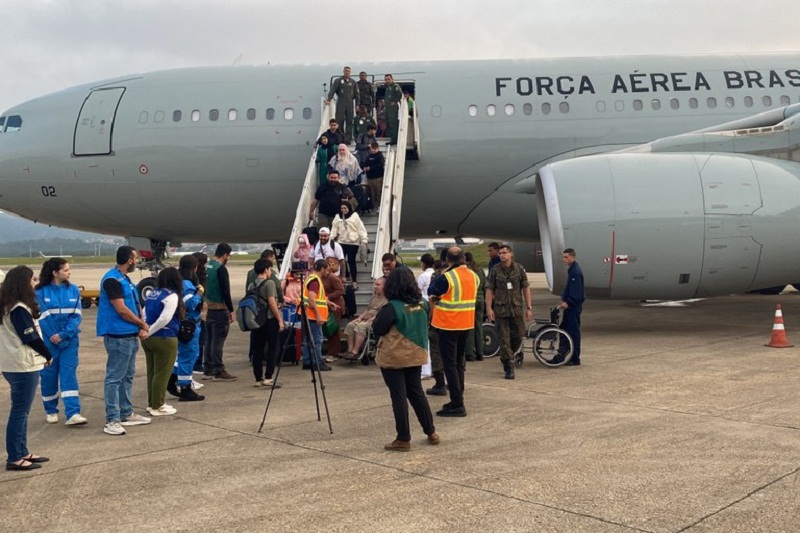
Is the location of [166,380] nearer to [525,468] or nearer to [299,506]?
[299,506]

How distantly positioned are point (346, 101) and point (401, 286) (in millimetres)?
9118

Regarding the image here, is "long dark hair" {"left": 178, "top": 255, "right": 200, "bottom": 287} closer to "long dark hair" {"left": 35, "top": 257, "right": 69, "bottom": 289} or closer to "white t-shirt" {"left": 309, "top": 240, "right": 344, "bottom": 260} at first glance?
"long dark hair" {"left": 35, "top": 257, "right": 69, "bottom": 289}

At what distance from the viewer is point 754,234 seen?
11.9m

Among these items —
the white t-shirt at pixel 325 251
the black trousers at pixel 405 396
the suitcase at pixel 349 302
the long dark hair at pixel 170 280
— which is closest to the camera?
the black trousers at pixel 405 396

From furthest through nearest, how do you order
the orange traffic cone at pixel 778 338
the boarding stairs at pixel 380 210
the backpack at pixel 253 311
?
1. the boarding stairs at pixel 380 210
2. the orange traffic cone at pixel 778 338
3. the backpack at pixel 253 311

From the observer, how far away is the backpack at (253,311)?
28.6 ft

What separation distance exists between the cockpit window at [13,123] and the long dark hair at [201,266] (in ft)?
27.5

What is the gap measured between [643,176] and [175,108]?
9.53 m

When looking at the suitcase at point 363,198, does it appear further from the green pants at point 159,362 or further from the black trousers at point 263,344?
the green pants at point 159,362

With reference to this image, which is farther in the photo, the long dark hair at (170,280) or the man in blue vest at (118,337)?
the long dark hair at (170,280)

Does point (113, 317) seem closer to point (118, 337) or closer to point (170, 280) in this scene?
point (118, 337)

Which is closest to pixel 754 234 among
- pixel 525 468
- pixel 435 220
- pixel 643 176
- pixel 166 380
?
pixel 643 176

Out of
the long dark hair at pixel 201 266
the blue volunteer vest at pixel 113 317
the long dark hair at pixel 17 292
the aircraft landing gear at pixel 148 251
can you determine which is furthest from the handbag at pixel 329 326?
the aircraft landing gear at pixel 148 251

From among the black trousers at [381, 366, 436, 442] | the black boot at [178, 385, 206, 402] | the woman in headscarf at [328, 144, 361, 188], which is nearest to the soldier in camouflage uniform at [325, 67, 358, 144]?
the woman in headscarf at [328, 144, 361, 188]
